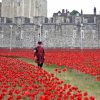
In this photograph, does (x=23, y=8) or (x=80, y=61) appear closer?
(x=80, y=61)

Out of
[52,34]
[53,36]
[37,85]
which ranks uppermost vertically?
[52,34]

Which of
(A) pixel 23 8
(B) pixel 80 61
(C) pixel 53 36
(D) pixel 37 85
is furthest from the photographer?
(A) pixel 23 8

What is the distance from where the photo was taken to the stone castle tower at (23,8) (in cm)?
7731

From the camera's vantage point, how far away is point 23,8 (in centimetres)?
7694

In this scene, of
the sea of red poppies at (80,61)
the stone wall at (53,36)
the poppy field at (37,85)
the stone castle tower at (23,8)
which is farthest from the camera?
the stone castle tower at (23,8)

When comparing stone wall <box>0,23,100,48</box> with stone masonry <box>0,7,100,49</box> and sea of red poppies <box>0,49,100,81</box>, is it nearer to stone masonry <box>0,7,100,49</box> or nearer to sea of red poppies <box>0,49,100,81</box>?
stone masonry <box>0,7,100,49</box>

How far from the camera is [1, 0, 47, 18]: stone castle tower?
254ft

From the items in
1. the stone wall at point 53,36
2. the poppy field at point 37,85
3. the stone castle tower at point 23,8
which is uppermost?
the stone castle tower at point 23,8

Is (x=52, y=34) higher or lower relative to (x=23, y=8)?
lower

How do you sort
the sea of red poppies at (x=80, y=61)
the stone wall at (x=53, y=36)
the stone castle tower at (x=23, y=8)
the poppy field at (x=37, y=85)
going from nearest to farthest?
the poppy field at (x=37, y=85)
the sea of red poppies at (x=80, y=61)
the stone wall at (x=53, y=36)
the stone castle tower at (x=23, y=8)

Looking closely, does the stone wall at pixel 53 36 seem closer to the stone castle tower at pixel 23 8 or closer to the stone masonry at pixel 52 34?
the stone masonry at pixel 52 34

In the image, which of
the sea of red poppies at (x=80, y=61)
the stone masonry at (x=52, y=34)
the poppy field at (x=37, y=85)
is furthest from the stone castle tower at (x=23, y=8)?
the poppy field at (x=37, y=85)

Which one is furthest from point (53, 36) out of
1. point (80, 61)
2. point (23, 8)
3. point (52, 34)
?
point (80, 61)

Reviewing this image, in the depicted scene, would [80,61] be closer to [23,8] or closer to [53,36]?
[53,36]
